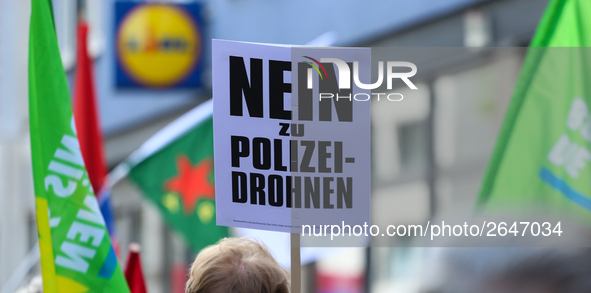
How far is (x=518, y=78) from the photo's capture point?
2.89 meters

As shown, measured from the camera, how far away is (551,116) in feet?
9.05

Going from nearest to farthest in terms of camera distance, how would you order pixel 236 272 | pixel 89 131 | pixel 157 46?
pixel 236 272
pixel 89 131
pixel 157 46

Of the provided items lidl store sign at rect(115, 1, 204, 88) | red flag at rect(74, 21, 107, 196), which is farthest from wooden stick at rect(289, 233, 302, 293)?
lidl store sign at rect(115, 1, 204, 88)

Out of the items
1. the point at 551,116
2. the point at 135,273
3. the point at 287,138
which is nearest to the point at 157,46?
the point at 135,273

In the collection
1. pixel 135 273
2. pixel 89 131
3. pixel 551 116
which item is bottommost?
pixel 135 273

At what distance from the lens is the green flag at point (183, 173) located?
4453mm

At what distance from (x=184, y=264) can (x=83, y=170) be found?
6.84 meters

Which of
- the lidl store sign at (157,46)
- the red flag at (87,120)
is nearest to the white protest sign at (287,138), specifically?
the red flag at (87,120)

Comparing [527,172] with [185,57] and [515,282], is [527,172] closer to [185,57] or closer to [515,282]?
[515,282]

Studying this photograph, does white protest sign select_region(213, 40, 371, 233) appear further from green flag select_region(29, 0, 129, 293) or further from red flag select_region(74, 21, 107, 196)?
red flag select_region(74, 21, 107, 196)

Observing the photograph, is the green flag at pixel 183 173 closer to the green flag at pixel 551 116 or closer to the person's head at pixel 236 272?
the green flag at pixel 551 116

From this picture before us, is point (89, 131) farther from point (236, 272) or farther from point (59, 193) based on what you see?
point (236, 272)

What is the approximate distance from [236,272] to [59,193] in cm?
123

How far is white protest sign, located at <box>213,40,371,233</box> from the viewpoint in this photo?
2.21 m
